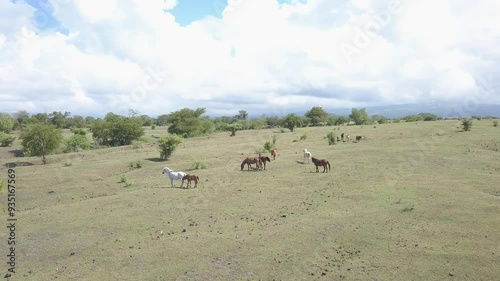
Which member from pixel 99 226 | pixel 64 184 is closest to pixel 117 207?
pixel 99 226

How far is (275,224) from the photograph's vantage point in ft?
54.7

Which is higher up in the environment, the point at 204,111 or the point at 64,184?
the point at 204,111

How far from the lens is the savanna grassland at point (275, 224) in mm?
12734

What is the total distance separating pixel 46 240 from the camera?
54.3 feet

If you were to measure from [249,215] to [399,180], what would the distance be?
11206mm

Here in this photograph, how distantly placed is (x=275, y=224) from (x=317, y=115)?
88.8 m

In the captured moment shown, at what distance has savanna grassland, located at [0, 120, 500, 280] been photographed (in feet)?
41.8

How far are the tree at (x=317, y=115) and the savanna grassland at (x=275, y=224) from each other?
7240 centimetres

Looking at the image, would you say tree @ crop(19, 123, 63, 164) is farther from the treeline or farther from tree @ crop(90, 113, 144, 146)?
tree @ crop(90, 113, 144, 146)

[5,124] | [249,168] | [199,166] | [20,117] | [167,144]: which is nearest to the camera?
[249,168]

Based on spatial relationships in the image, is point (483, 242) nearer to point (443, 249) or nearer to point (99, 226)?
point (443, 249)

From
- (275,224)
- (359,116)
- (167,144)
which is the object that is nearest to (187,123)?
(167,144)

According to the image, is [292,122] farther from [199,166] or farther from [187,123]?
[199,166]

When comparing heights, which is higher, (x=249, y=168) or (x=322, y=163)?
(x=322, y=163)
